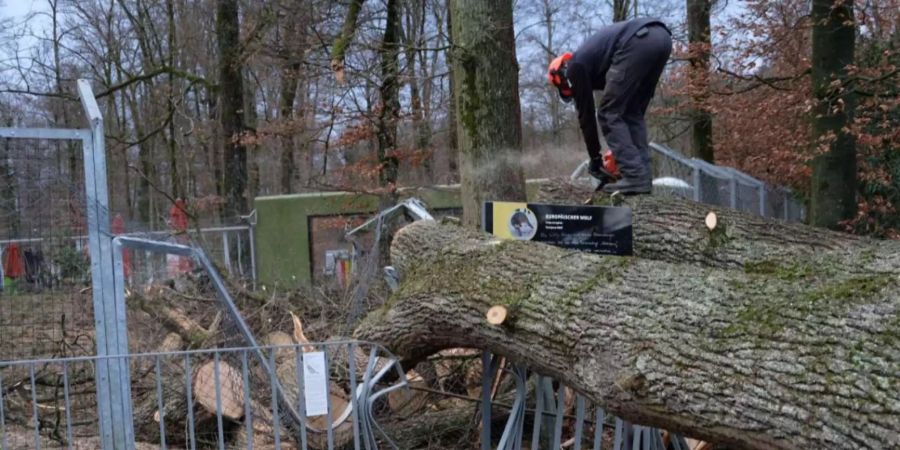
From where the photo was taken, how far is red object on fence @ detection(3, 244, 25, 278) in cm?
472

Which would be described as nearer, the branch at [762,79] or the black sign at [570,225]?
the black sign at [570,225]

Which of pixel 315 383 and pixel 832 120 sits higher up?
pixel 832 120

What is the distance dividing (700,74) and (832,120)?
296 centimetres

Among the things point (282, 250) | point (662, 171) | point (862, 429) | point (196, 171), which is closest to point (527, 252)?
point (862, 429)

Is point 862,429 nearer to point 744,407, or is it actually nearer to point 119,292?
point 744,407

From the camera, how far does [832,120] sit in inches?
345

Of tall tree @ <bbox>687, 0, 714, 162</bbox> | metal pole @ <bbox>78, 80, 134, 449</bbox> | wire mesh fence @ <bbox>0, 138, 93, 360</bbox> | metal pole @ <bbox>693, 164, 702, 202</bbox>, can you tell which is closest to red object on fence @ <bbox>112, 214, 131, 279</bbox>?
wire mesh fence @ <bbox>0, 138, 93, 360</bbox>

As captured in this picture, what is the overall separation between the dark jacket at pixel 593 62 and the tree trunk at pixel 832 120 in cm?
448

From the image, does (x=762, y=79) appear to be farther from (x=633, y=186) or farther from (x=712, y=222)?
(x=712, y=222)

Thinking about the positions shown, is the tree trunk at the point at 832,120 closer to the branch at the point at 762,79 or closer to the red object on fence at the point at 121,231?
the branch at the point at 762,79

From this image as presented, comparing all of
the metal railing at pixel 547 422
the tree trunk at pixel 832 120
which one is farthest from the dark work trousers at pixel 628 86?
the tree trunk at pixel 832 120

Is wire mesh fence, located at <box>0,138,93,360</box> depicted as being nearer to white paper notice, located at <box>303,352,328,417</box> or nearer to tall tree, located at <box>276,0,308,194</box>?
white paper notice, located at <box>303,352,328,417</box>

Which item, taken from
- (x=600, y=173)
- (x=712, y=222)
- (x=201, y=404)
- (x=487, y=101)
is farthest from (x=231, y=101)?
(x=712, y=222)

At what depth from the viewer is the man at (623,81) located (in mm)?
5098
